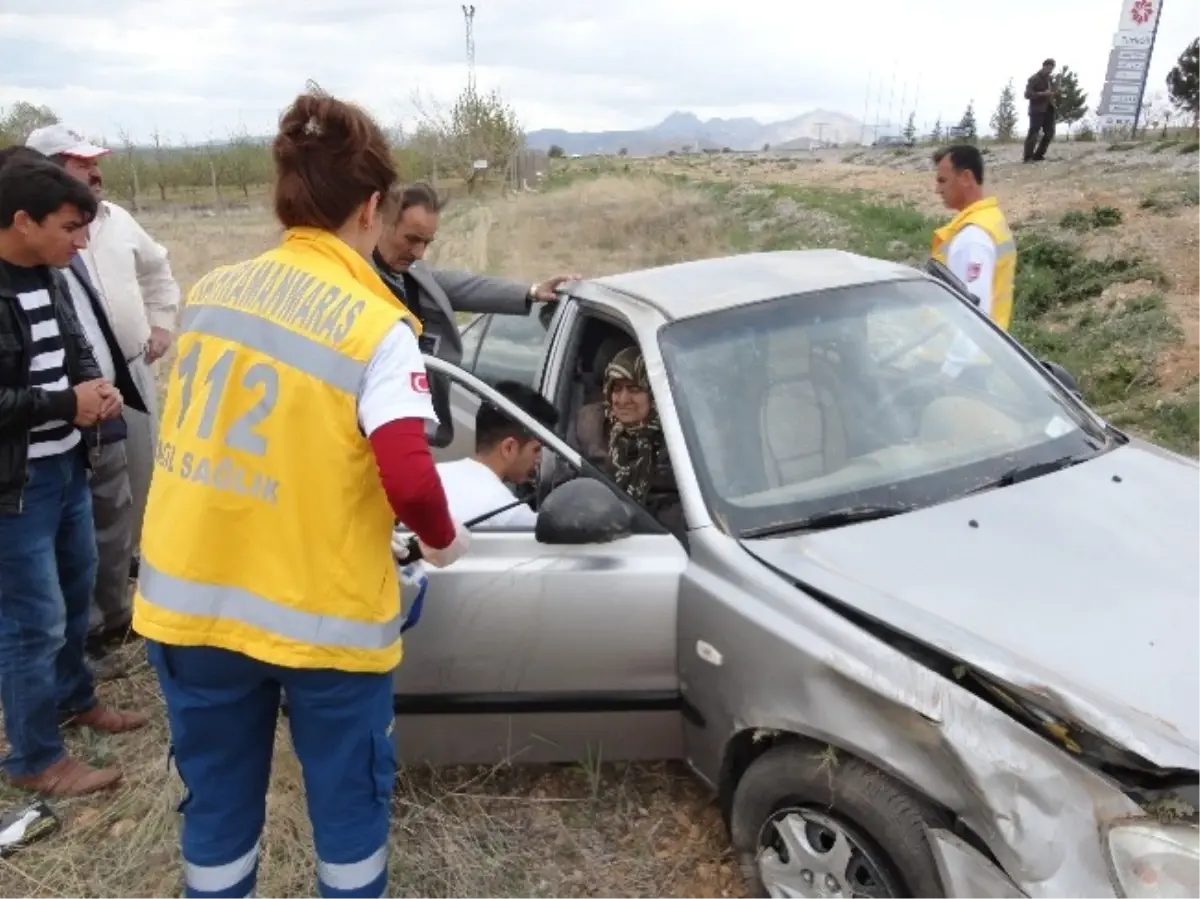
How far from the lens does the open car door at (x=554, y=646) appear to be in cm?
235

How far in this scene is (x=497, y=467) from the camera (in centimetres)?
278

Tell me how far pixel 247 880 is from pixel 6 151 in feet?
6.94

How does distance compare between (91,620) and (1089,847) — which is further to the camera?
(91,620)

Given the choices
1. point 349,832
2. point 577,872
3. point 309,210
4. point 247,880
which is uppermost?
point 309,210

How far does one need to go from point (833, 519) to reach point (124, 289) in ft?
9.51

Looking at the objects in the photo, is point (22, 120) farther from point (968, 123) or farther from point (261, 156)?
point (968, 123)

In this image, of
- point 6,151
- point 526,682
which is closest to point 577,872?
point 526,682

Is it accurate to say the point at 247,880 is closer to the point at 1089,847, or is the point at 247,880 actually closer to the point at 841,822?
the point at 841,822

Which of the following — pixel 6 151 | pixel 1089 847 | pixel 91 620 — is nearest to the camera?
pixel 1089 847

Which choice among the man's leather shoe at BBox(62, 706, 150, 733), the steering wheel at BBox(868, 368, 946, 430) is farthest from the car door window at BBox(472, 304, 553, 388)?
the man's leather shoe at BBox(62, 706, 150, 733)

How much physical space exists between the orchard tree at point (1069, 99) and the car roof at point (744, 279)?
1362 inches

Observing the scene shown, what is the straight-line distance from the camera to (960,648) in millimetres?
1786

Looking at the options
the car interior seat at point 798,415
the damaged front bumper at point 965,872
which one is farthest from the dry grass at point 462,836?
the car interior seat at point 798,415

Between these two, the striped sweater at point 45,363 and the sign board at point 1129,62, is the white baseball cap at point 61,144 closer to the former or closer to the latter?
the striped sweater at point 45,363
